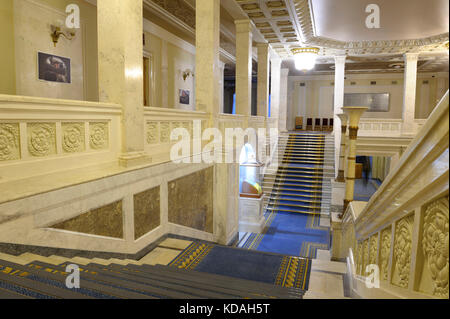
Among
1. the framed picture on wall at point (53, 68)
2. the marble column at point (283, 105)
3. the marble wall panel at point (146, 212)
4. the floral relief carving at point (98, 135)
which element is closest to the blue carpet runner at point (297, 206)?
the marble column at point (283, 105)

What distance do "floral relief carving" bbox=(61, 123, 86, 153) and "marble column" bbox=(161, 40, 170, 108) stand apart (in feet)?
23.8

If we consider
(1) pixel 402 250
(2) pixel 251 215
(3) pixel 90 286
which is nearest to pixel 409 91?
(2) pixel 251 215

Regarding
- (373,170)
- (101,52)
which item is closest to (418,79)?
(373,170)

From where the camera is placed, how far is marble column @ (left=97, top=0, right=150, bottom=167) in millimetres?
4062

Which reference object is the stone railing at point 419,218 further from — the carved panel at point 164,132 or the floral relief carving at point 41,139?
the carved panel at point 164,132

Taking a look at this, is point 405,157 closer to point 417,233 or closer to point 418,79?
point 417,233

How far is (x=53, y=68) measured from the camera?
20.5 feet

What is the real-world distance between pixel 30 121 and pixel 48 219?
2.98ft

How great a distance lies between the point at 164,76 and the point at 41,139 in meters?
8.01

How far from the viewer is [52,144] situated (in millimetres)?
3227

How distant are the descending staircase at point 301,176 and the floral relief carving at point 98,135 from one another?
821 cm

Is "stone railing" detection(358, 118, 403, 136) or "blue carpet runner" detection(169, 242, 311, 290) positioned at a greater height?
"stone railing" detection(358, 118, 403, 136)

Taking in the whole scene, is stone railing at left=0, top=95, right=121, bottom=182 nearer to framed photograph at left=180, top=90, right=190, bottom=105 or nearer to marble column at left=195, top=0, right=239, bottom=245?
marble column at left=195, top=0, right=239, bottom=245

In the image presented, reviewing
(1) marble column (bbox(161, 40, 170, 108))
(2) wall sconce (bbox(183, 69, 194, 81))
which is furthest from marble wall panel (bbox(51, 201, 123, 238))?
(2) wall sconce (bbox(183, 69, 194, 81))
